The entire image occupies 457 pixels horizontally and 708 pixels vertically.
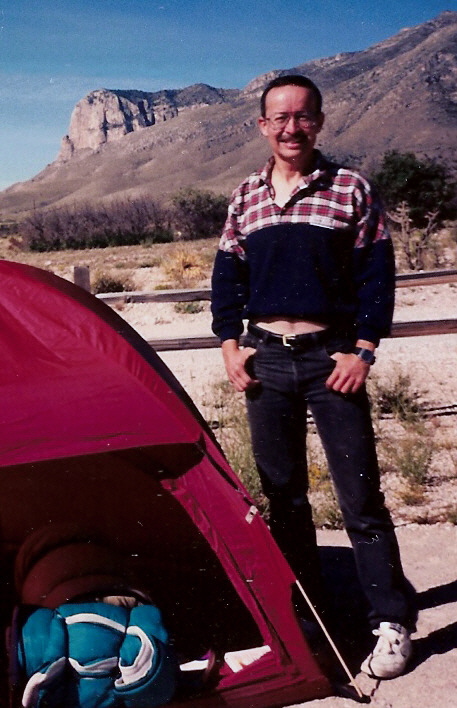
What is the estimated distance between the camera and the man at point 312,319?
2533 millimetres

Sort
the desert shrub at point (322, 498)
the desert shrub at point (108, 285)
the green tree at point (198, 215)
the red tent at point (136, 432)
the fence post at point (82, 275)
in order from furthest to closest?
the green tree at point (198, 215) → the desert shrub at point (108, 285) → the fence post at point (82, 275) → the desert shrub at point (322, 498) → the red tent at point (136, 432)

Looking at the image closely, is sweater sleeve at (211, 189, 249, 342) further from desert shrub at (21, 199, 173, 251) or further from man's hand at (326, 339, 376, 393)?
desert shrub at (21, 199, 173, 251)

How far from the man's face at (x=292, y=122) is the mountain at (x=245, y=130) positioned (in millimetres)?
37530

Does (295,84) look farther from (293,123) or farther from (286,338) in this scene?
(286,338)

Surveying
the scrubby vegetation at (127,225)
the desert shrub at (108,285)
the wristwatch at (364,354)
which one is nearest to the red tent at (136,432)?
the wristwatch at (364,354)

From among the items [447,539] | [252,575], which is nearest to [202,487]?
[252,575]

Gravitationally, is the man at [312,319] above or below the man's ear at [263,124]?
below

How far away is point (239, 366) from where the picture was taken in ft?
9.10

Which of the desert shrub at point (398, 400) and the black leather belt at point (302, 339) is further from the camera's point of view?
the desert shrub at point (398, 400)

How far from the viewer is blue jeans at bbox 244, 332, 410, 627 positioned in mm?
2619

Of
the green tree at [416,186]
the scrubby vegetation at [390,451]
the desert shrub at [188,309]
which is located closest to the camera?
the scrubby vegetation at [390,451]

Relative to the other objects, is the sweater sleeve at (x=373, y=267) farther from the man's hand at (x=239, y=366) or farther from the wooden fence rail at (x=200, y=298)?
the wooden fence rail at (x=200, y=298)

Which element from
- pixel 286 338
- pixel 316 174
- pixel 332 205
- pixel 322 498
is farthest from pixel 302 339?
pixel 322 498

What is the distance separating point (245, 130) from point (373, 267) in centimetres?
10695
